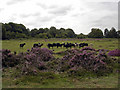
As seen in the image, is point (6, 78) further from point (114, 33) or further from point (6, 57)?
point (114, 33)

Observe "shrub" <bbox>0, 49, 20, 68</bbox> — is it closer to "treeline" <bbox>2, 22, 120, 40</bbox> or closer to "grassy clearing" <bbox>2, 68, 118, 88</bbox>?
"grassy clearing" <bbox>2, 68, 118, 88</bbox>

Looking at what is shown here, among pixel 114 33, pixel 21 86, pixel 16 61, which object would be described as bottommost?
pixel 21 86

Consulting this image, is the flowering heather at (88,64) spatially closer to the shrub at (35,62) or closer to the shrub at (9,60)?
the shrub at (35,62)

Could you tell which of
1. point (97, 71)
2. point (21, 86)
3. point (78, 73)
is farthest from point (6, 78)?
point (97, 71)

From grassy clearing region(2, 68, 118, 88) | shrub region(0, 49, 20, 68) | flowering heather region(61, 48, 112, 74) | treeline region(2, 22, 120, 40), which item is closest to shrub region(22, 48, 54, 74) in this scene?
grassy clearing region(2, 68, 118, 88)

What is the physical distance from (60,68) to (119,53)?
859 cm

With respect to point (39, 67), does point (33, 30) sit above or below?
above

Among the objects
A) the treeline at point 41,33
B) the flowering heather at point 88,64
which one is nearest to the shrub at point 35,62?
the flowering heather at point 88,64

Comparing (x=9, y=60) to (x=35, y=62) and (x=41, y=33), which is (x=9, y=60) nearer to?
(x=35, y=62)

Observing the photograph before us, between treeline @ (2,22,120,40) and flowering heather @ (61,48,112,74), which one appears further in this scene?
treeline @ (2,22,120,40)

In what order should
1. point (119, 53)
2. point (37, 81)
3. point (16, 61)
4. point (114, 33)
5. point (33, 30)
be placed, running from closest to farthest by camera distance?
point (37, 81), point (16, 61), point (119, 53), point (114, 33), point (33, 30)

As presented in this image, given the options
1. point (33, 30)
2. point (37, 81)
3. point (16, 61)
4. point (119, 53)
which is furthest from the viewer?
point (33, 30)

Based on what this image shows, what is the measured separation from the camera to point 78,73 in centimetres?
1036

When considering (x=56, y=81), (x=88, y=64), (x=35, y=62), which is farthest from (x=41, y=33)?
(x=56, y=81)
